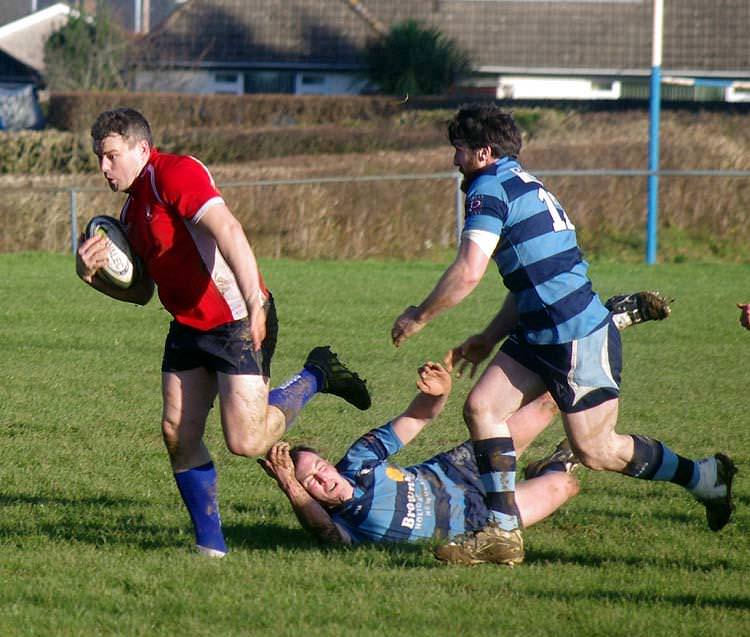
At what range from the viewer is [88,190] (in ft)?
60.1

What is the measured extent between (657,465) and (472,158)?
1570mm

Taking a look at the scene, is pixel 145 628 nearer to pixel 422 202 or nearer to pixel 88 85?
pixel 422 202

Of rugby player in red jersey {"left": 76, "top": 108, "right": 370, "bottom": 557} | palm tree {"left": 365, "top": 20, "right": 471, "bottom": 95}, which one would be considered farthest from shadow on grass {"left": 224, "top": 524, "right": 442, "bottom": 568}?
palm tree {"left": 365, "top": 20, "right": 471, "bottom": 95}

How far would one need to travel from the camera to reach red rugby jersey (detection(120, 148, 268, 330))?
5.54 meters

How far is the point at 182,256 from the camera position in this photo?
18.3 feet

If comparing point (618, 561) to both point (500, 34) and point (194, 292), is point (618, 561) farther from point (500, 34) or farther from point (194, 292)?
point (500, 34)

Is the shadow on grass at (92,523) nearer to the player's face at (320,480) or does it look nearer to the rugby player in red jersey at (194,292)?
the rugby player in red jersey at (194,292)

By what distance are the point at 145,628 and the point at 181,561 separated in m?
0.89

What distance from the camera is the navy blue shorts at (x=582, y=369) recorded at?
5.50 meters

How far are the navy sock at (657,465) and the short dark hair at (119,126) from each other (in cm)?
250

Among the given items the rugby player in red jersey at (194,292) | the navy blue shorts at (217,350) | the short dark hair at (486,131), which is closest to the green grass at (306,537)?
the rugby player in red jersey at (194,292)

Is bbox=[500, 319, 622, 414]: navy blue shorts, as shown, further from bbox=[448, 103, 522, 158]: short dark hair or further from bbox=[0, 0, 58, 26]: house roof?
bbox=[0, 0, 58, 26]: house roof

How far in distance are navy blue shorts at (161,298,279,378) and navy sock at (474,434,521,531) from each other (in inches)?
39.9

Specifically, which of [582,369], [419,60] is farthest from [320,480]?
[419,60]
